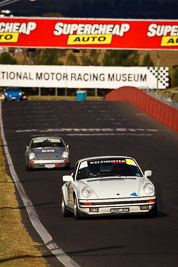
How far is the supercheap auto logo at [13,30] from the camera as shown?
87875 mm

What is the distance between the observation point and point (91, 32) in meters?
87.0

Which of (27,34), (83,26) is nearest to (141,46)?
(83,26)

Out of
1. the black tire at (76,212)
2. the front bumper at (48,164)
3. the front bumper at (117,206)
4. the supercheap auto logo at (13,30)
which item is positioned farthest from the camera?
the supercheap auto logo at (13,30)

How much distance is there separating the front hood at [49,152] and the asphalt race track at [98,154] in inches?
21.9

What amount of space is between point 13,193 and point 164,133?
24311 millimetres

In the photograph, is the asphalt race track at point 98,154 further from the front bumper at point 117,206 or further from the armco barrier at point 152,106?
the armco barrier at point 152,106

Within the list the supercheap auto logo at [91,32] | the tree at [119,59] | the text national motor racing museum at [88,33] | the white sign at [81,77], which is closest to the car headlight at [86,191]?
the text national motor racing museum at [88,33]

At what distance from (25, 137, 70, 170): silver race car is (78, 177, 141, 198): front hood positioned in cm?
1240

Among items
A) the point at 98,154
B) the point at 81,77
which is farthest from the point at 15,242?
the point at 81,77

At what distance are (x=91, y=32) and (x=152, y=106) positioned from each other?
34202 millimetres

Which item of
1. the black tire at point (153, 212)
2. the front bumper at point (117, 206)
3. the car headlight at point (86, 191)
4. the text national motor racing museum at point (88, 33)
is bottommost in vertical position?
the black tire at point (153, 212)

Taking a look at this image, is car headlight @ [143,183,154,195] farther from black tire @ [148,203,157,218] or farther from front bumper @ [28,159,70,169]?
front bumper @ [28,159,70,169]

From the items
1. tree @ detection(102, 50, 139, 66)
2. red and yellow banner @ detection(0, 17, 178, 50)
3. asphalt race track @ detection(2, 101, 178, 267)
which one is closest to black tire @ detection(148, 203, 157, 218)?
asphalt race track @ detection(2, 101, 178, 267)

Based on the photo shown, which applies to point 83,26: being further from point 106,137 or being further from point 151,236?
point 151,236
